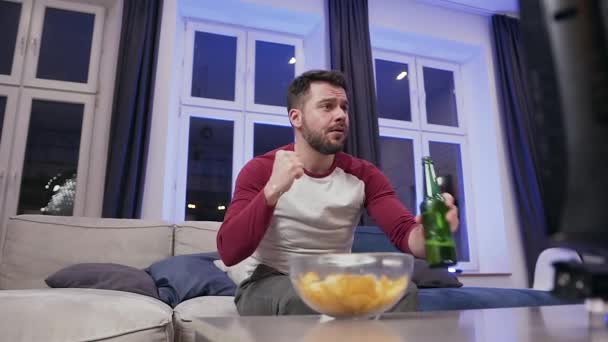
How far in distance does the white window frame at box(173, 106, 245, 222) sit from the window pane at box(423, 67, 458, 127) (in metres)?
1.92

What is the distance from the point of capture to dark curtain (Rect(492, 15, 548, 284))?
3758 millimetres

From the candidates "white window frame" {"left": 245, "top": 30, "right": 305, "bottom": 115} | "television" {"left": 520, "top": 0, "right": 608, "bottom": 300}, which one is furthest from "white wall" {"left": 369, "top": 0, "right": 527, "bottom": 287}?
"television" {"left": 520, "top": 0, "right": 608, "bottom": 300}

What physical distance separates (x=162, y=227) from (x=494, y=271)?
9.58 feet

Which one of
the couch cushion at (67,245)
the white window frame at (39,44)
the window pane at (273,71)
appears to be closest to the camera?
the couch cushion at (67,245)

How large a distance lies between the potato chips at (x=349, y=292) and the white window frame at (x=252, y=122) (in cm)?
279

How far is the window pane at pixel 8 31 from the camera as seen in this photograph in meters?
3.14

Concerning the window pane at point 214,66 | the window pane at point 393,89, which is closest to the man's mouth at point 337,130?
the window pane at point 214,66

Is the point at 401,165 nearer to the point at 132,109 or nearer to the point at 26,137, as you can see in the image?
the point at 132,109

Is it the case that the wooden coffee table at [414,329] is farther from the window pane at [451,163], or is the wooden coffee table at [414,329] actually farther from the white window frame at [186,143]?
the window pane at [451,163]

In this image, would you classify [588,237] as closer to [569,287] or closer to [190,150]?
[569,287]

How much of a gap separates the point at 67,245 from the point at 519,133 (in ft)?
11.8

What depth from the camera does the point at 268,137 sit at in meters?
3.75

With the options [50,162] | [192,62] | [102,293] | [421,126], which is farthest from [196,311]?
[421,126]

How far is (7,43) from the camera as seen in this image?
10.4 ft
